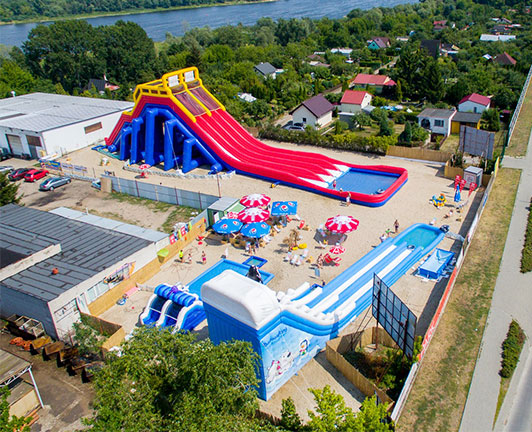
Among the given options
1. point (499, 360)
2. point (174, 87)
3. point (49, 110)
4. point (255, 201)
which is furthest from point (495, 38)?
point (499, 360)

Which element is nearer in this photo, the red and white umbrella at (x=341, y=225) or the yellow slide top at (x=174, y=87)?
the red and white umbrella at (x=341, y=225)

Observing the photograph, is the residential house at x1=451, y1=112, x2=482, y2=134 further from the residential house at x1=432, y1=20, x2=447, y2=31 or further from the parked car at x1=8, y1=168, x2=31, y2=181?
the residential house at x1=432, y1=20, x2=447, y2=31

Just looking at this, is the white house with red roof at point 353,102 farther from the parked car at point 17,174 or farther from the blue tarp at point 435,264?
the parked car at point 17,174

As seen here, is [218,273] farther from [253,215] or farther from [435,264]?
[435,264]

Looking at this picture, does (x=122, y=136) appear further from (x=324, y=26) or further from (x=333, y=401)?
(x=324, y=26)

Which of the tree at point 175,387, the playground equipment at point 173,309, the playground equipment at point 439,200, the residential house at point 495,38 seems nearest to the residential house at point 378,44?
the residential house at point 495,38

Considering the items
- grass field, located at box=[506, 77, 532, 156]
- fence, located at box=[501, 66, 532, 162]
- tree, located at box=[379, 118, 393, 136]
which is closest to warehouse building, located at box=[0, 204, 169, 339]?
tree, located at box=[379, 118, 393, 136]

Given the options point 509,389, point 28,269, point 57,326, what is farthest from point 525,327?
point 28,269
